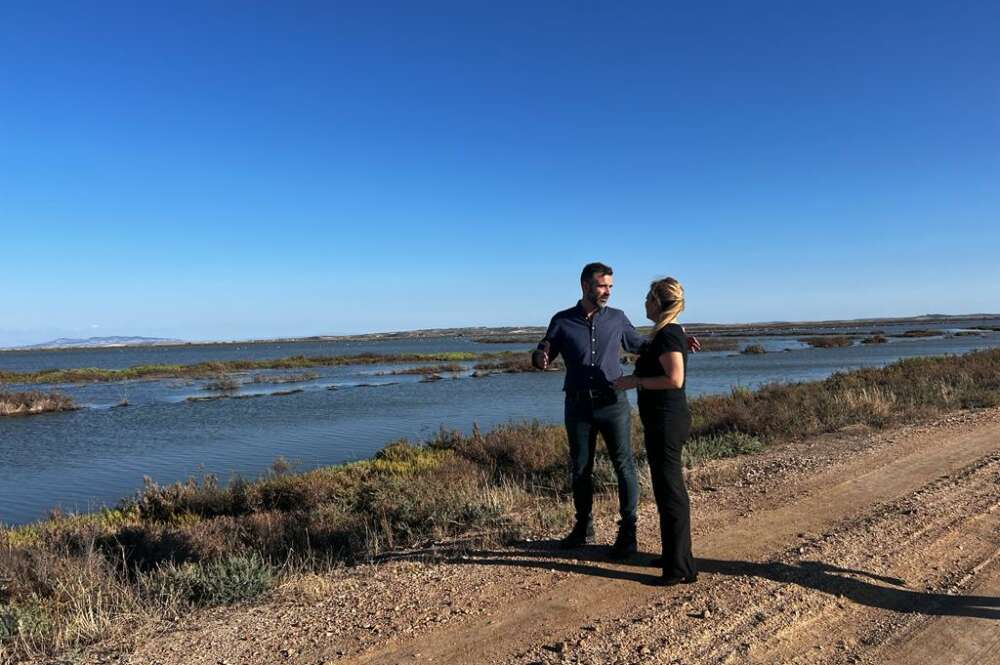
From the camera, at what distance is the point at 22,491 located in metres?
14.0

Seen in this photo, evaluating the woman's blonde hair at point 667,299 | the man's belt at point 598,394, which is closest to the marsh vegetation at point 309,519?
the man's belt at point 598,394

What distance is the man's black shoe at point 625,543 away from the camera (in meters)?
5.02

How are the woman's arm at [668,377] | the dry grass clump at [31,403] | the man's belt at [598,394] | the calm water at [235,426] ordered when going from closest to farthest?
the woman's arm at [668,377]
the man's belt at [598,394]
the calm water at [235,426]
the dry grass clump at [31,403]

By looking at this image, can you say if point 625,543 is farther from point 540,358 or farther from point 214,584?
point 214,584

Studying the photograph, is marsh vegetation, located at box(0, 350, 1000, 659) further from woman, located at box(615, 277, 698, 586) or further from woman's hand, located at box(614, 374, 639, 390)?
woman's hand, located at box(614, 374, 639, 390)

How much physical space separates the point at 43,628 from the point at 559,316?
3.95 metres

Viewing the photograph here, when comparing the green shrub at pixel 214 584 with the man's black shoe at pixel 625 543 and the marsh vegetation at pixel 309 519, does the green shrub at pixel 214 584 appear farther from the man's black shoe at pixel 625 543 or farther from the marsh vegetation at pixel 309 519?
the man's black shoe at pixel 625 543

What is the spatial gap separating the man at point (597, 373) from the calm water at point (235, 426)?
10.4 m

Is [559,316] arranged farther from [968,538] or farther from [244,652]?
[968,538]

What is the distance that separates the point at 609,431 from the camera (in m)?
5.04

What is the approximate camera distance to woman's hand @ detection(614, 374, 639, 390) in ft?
14.4

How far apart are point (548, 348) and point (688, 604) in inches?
77.1

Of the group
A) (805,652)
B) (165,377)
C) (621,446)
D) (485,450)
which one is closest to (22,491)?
(485,450)

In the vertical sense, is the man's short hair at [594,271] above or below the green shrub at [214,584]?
above
